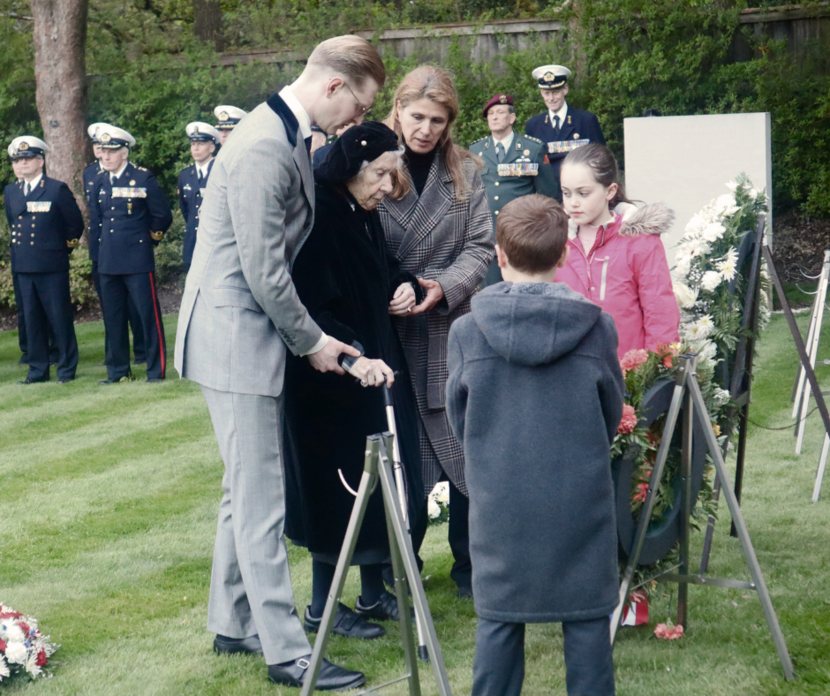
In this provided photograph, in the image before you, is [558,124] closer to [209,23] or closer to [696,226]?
[696,226]

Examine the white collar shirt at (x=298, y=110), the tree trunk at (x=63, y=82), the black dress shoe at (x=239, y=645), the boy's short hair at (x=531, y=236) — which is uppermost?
the tree trunk at (x=63, y=82)

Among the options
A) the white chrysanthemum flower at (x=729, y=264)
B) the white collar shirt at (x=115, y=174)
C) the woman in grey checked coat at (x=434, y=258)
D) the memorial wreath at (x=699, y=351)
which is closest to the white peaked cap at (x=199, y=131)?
the white collar shirt at (x=115, y=174)

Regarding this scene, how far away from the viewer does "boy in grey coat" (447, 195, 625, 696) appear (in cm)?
244

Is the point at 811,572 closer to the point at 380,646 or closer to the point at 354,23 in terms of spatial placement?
the point at 380,646

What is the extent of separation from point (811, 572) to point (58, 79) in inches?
462

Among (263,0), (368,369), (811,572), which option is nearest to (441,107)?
(368,369)

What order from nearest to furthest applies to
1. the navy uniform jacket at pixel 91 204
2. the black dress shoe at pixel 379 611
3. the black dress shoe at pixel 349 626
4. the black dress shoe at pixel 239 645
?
the black dress shoe at pixel 239 645 → the black dress shoe at pixel 349 626 → the black dress shoe at pixel 379 611 → the navy uniform jacket at pixel 91 204

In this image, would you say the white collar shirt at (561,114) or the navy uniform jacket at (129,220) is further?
the white collar shirt at (561,114)

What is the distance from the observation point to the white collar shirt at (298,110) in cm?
302

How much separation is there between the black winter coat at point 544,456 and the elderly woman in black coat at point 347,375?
743 mm

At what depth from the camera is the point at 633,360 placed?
10.7ft

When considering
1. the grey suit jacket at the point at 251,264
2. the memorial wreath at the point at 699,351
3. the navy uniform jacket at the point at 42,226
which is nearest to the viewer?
the grey suit jacket at the point at 251,264

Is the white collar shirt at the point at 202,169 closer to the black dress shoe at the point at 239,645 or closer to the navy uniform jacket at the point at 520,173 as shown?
the navy uniform jacket at the point at 520,173

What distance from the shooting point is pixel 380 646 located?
353 centimetres
